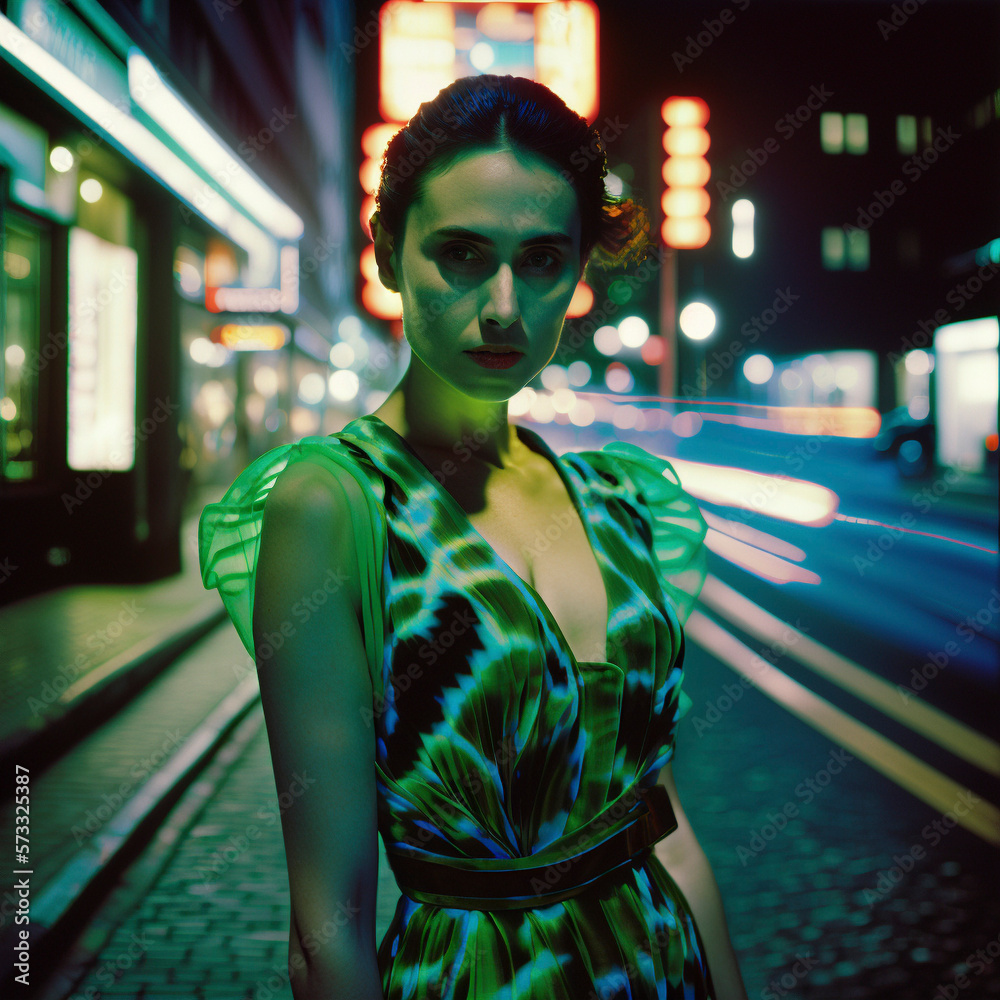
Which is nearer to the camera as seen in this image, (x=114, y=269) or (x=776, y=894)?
(x=776, y=894)

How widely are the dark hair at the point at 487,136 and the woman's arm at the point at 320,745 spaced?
453 mm

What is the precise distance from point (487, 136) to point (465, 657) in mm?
627

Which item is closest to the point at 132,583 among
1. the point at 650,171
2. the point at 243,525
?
the point at 243,525

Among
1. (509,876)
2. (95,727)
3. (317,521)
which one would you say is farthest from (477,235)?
(95,727)

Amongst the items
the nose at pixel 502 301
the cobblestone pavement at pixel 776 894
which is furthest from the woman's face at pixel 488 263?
the cobblestone pavement at pixel 776 894

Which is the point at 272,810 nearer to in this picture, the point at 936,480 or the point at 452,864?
the point at 452,864

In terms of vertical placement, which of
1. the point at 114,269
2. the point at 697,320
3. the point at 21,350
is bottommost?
the point at 21,350

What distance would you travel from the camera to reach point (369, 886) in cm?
96

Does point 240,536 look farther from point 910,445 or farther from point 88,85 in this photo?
point 910,445

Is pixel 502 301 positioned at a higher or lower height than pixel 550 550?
higher

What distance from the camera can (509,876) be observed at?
1.05m

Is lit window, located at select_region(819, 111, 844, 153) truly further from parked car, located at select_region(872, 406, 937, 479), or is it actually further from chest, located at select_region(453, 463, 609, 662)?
chest, located at select_region(453, 463, 609, 662)

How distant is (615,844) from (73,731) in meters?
5.06

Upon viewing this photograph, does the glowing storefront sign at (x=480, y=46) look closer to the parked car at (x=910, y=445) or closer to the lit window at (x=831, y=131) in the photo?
the parked car at (x=910, y=445)
